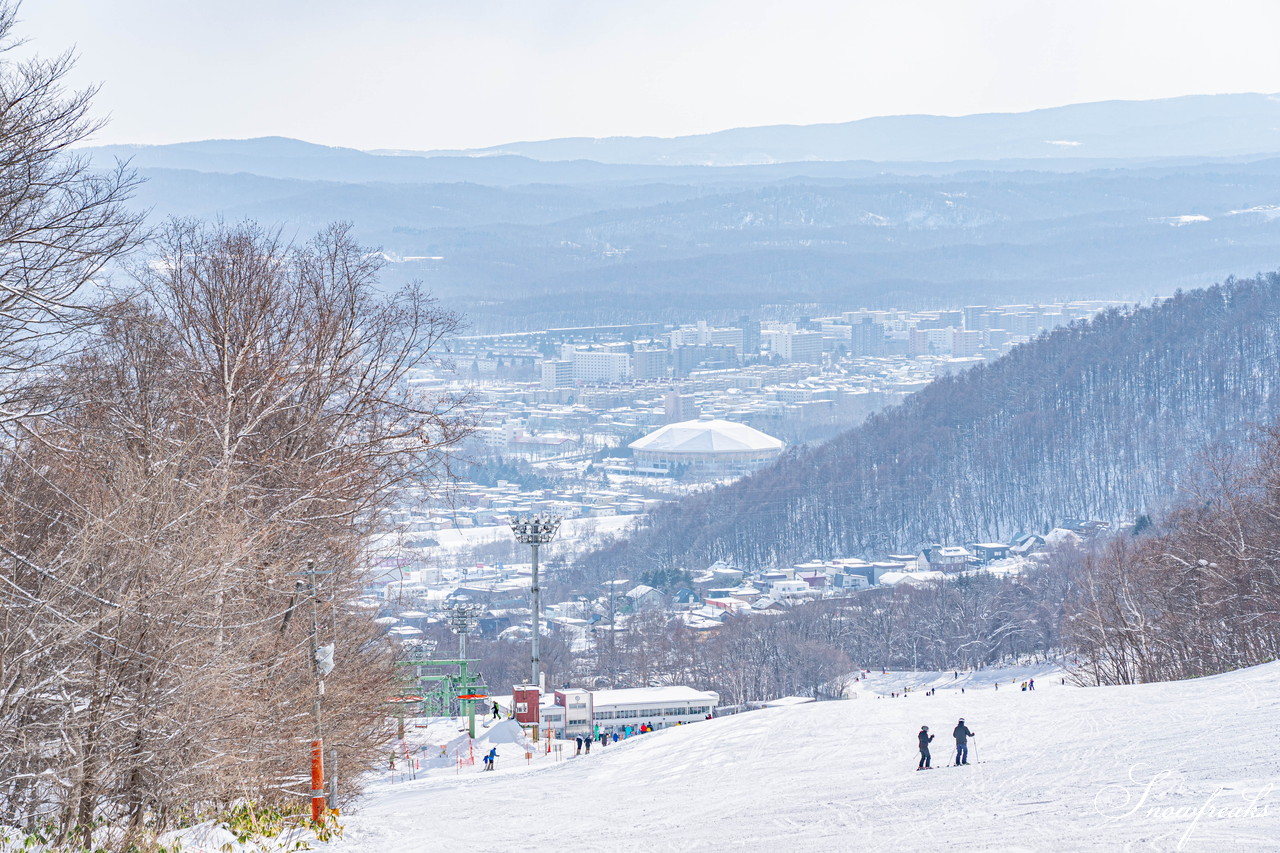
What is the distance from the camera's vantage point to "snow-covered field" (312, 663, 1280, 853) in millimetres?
12500

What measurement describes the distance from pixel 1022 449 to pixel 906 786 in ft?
420

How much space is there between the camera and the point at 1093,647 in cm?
4409

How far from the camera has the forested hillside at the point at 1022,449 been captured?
5108 inches

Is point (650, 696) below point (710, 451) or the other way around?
below

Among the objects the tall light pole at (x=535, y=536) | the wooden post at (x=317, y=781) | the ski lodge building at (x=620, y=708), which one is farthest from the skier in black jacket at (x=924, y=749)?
the ski lodge building at (x=620, y=708)

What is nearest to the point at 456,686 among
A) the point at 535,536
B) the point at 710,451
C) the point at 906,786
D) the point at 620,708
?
the point at 535,536

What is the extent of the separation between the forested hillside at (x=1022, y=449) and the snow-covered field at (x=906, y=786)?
322 feet

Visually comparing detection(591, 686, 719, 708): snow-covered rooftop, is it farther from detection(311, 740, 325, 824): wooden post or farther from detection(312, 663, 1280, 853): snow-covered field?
detection(311, 740, 325, 824): wooden post

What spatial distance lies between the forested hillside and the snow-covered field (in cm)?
9805

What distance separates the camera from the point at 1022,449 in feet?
460

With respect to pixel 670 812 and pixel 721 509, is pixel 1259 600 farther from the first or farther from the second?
pixel 721 509

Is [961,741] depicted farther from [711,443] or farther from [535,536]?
[711,443]

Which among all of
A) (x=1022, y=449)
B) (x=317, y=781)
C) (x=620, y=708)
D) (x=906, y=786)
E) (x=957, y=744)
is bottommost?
(x=620, y=708)

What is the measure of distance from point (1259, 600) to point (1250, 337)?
119811 mm
